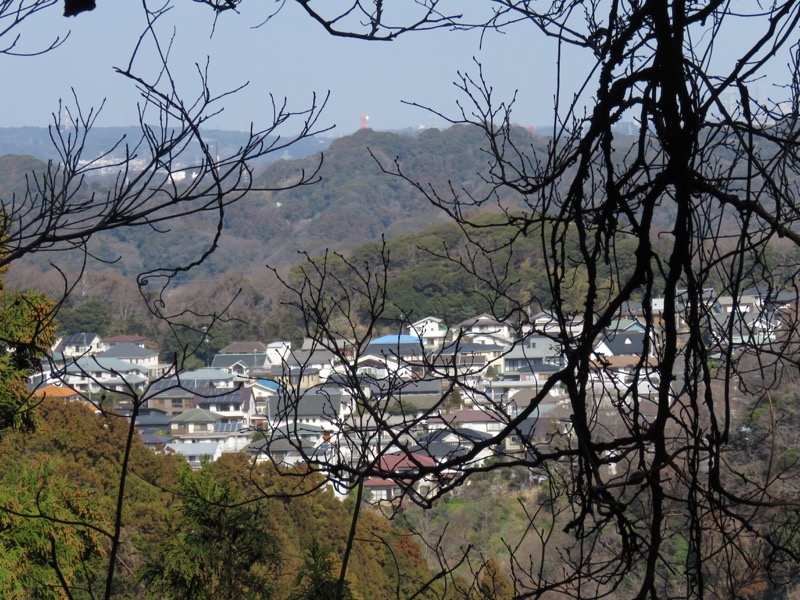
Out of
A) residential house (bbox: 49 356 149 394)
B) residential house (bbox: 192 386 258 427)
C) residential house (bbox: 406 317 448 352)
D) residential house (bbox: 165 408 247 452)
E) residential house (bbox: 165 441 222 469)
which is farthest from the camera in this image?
residential house (bbox: 192 386 258 427)

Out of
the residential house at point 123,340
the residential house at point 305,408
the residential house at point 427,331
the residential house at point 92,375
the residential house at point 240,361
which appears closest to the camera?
the residential house at point 92,375

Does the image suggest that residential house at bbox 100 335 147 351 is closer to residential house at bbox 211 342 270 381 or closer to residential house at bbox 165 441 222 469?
residential house at bbox 211 342 270 381

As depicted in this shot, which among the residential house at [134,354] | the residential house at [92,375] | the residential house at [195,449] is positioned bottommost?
the residential house at [92,375]

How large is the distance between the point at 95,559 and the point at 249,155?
308 cm

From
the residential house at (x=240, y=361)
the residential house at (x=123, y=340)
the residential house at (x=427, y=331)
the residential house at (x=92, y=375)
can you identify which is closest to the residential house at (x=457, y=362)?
the residential house at (x=427, y=331)

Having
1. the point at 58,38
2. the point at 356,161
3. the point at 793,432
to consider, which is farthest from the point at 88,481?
the point at 356,161

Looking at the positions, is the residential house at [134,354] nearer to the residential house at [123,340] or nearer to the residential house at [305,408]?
the residential house at [123,340]

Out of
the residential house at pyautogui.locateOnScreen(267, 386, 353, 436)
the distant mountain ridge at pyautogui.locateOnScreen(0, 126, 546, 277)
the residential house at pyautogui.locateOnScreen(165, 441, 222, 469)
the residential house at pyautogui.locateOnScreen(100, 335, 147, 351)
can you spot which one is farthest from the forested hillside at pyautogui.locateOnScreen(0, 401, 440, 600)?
the distant mountain ridge at pyautogui.locateOnScreen(0, 126, 546, 277)

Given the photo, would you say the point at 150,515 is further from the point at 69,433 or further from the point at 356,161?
the point at 356,161

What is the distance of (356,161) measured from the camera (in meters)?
50.8

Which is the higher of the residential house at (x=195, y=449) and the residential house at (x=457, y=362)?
the residential house at (x=195, y=449)

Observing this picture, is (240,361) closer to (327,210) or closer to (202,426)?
(202,426)

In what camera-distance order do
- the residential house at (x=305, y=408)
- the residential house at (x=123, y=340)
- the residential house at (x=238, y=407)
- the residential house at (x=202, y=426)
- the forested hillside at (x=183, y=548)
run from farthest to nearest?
the residential house at (x=123, y=340) → the residential house at (x=238, y=407) → the residential house at (x=202, y=426) → the forested hillside at (x=183, y=548) → the residential house at (x=305, y=408)

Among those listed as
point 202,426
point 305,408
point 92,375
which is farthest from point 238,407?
point 92,375
